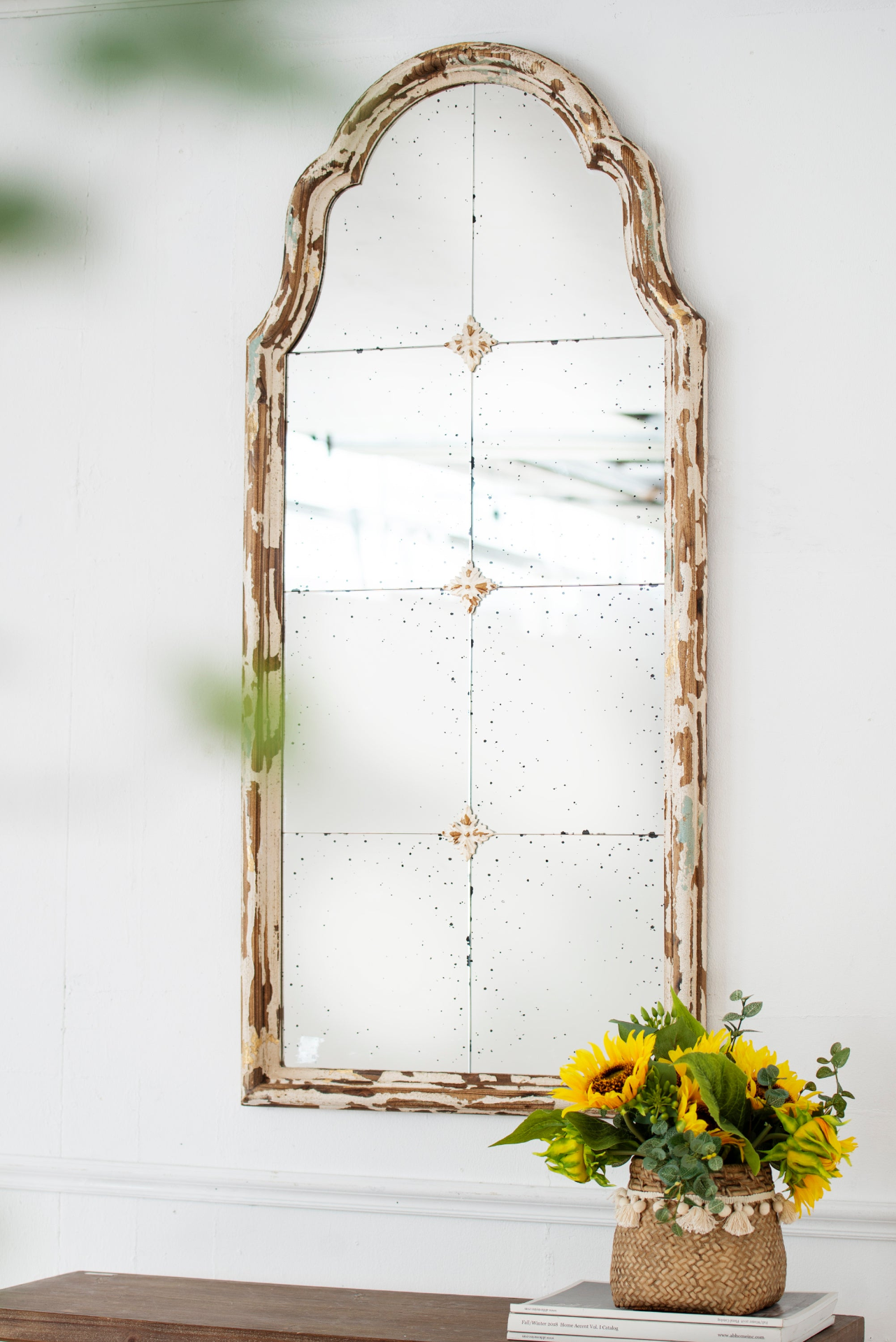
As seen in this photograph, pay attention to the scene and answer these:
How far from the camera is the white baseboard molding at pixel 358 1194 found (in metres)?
1.41

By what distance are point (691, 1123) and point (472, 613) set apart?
28.3 inches

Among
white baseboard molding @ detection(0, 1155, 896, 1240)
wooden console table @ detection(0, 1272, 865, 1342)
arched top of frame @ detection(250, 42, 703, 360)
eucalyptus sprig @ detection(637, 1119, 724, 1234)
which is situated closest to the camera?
eucalyptus sprig @ detection(637, 1119, 724, 1234)

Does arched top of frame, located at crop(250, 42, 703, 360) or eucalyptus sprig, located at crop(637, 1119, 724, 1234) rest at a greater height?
arched top of frame, located at crop(250, 42, 703, 360)

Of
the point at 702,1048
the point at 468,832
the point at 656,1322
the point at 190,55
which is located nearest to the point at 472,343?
the point at 468,832

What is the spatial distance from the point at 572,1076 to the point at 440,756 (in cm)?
56

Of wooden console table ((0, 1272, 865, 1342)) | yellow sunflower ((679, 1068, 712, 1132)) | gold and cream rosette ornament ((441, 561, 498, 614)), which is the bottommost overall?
wooden console table ((0, 1272, 865, 1342))

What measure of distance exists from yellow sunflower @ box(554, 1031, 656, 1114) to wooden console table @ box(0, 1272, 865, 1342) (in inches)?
12.8

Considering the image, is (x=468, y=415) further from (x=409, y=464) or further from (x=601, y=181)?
(x=601, y=181)

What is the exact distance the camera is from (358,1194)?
1.51 metres

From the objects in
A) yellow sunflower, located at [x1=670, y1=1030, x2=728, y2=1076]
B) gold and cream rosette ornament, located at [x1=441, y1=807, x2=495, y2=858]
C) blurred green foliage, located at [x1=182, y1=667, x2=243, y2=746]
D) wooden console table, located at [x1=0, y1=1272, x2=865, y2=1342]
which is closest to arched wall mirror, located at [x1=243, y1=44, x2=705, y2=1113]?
gold and cream rosette ornament, located at [x1=441, y1=807, x2=495, y2=858]

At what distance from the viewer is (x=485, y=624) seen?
156cm

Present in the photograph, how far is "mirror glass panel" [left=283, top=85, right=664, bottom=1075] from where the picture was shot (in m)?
1.51

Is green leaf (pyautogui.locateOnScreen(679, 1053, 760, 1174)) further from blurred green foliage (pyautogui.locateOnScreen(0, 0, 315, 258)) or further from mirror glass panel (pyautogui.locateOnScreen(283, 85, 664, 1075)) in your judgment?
blurred green foliage (pyautogui.locateOnScreen(0, 0, 315, 258))

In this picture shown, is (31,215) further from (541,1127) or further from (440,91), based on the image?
(440,91)
